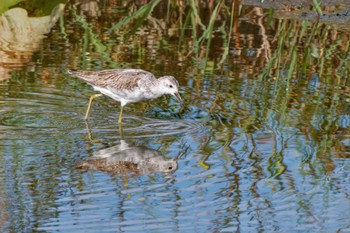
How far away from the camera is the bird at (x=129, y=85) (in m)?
9.36

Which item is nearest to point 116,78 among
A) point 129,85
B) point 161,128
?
point 129,85

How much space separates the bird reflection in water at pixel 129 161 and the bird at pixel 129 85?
109cm

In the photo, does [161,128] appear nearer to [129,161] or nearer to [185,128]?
[185,128]

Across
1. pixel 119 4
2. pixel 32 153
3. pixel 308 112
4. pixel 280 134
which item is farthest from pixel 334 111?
pixel 119 4

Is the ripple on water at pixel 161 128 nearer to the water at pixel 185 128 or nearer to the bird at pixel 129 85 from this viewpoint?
the water at pixel 185 128

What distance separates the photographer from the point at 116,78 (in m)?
9.69

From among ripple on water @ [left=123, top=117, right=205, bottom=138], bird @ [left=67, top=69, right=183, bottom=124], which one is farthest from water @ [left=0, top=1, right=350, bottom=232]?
bird @ [left=67, top=69, right=183, bottom=124]

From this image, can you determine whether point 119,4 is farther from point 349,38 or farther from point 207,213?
point 207,213

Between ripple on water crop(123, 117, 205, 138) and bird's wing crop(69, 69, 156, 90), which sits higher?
bird's wing crop(69, 69, 156, 90)

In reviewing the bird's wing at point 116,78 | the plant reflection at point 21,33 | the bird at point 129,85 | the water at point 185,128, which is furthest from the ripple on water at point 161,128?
the plant reflection at point 21,33

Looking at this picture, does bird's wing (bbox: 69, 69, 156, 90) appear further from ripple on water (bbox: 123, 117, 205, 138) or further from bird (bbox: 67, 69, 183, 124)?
ripple on water (bbox: 123, 117, 205, 138)

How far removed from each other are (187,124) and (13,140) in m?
1.72

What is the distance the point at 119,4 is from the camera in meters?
14.0

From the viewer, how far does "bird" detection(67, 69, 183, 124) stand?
9.36 metres
